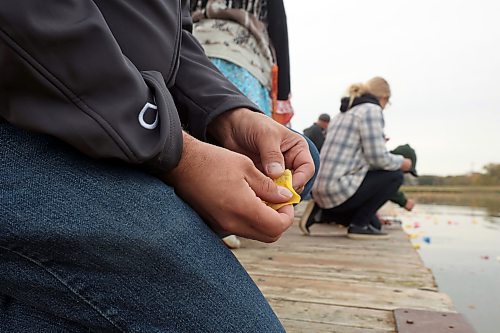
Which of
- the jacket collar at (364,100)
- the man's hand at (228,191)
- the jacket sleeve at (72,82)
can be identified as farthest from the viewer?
the jacket collar at (364,100)

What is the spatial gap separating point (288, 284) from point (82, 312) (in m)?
1.31

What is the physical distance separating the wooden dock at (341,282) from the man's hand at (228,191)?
0.77 m

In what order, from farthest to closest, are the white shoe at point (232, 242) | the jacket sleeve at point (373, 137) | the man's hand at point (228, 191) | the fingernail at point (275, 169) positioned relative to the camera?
the jacket sleeve at point (373, 137), the white shoe at point (232, 242), the fingernail at point (275, 169), the man's hand at point (228, 191)

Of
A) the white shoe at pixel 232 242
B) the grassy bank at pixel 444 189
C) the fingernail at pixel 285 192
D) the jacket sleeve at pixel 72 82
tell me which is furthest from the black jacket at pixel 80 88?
the grassy bank at pixel 444 189

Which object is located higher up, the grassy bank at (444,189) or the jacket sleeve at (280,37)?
the jacket sleeve at (280,37)

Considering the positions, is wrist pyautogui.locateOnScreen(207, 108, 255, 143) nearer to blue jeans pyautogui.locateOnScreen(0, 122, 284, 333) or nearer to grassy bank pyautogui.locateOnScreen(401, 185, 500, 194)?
blue jeans pyautogui.locateOnScreen(0, 122, 284, 333)

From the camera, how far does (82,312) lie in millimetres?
479

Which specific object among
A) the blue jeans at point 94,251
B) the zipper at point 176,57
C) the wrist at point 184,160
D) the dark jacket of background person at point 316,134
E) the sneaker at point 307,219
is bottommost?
the dark jacket of background person at point 316,134

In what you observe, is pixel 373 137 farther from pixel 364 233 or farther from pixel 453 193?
pixel 453 193

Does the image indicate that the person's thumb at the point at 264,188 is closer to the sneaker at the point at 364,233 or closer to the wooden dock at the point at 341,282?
the wooden dock at the point at 341,282

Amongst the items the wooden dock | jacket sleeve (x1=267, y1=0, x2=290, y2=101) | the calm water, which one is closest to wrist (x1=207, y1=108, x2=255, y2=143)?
the wooden dock

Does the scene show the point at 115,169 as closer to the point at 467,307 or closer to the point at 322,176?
the point at 467,307

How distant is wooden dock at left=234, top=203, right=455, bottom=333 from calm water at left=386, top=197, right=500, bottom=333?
31 cm

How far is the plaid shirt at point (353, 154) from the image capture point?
2885 mm
